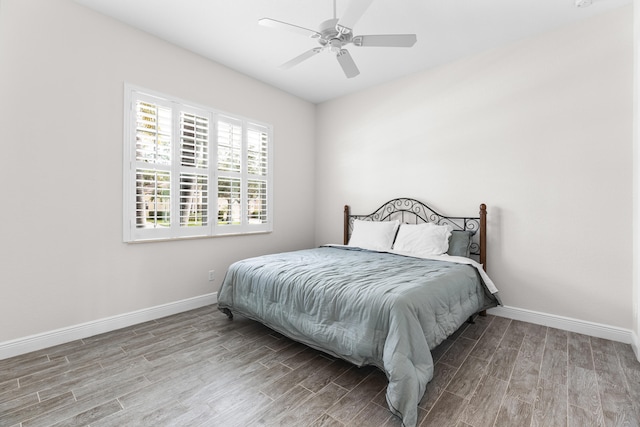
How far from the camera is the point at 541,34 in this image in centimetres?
294

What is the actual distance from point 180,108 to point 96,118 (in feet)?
2.63

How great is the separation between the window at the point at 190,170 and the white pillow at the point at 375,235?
133cm

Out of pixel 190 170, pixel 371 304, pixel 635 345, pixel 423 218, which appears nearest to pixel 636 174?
pixel 635 345

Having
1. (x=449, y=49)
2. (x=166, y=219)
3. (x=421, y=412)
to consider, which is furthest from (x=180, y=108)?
(x=421, y=412)

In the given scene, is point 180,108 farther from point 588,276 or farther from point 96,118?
point 588,276

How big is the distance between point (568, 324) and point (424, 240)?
A: 1.48 meters

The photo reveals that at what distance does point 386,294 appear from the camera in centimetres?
190

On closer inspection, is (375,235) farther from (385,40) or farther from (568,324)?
(385,40)

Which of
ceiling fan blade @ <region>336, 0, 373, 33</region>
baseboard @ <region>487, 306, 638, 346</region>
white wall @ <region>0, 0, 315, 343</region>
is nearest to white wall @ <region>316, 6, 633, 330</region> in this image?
baseboard @ <region>487, 306, 638, 346</region>

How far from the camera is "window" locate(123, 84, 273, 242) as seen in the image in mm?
2932

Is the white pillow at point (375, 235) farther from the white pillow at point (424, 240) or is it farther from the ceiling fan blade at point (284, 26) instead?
the ceiling fan blade at point (284, 26)

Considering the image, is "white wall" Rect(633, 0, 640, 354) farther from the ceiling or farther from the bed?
the bed

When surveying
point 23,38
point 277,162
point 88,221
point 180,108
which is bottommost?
point 88,221

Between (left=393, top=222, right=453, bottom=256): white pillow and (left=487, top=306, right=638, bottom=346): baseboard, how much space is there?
93 centimetres
